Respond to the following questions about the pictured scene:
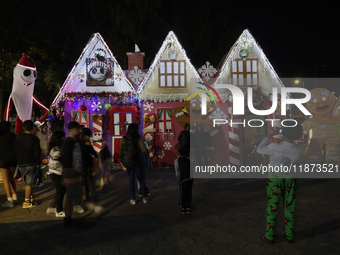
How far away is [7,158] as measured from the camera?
20.6 feet

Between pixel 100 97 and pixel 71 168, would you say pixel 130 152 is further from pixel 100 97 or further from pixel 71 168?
pixel 100 97

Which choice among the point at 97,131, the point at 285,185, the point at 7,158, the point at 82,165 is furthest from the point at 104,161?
the point at 285,185

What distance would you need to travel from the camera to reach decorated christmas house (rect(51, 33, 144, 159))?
11.5 metres

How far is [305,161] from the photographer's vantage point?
38.1ft

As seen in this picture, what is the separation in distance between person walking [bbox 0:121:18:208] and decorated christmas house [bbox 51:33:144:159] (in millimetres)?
5161

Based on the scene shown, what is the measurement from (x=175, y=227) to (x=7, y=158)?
4.16m

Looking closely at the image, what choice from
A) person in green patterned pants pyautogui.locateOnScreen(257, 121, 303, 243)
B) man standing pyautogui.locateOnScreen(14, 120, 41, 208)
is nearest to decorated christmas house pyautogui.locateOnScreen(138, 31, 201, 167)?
man standing pyautogui.locateOnScreen(14, 120, 41, 208)

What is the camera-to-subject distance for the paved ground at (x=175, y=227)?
4.04 m

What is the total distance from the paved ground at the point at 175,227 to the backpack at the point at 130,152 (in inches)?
39.8

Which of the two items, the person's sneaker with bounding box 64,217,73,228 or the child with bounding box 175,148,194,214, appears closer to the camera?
the person's sneaker with bounding box 64,217,73,228

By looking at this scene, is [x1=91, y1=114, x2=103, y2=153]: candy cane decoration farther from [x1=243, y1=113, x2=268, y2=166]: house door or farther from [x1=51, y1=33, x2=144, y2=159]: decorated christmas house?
[x1=243, y1=113, x2=268, y2=166]: house door

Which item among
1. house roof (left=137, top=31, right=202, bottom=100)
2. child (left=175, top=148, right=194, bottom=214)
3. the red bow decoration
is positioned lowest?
child (left=175, top=148, right=194, bottom=214)

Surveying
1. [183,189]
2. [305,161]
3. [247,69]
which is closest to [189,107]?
[247,69]

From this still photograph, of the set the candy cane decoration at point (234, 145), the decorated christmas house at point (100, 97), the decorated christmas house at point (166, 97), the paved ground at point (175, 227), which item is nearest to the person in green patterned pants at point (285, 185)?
the paved ground at point (175, 227)
